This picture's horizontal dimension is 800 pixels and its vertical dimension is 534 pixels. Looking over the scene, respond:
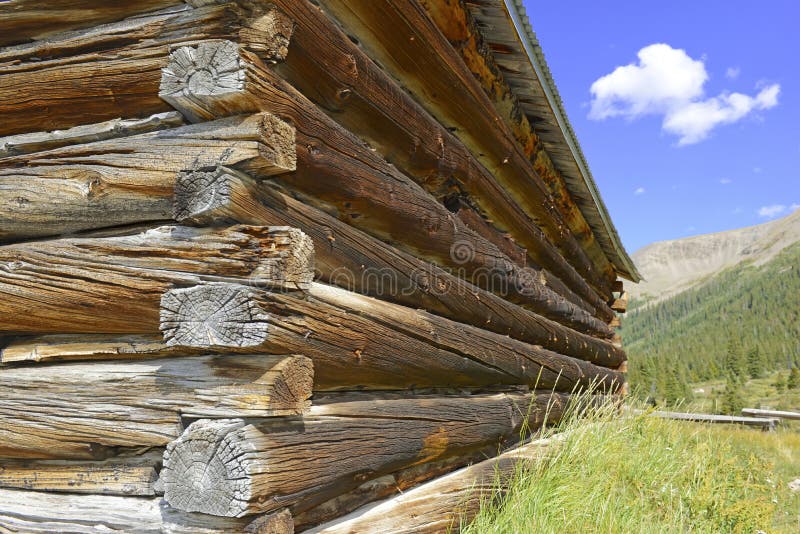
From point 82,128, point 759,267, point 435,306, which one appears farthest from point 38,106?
point 759,267

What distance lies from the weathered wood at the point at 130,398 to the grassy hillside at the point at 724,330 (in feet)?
126

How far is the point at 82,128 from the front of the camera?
1917 millimetres

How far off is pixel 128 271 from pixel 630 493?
323cm

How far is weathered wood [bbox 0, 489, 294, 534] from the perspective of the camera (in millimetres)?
1472

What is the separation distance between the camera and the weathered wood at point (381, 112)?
1.86 m

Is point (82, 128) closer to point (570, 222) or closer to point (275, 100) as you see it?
point (275, 100)

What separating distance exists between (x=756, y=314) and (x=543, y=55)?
145184mm

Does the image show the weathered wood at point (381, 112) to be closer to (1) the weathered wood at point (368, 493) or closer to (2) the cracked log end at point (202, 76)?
(2) the cracked log end at point (202, 76)

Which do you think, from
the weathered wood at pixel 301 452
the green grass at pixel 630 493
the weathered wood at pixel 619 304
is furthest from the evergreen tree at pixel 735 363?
the weathered wood at pixel 301 452

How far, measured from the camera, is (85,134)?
1.88 m

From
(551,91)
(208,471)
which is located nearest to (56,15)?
(208,471)

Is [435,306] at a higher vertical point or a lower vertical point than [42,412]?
higher

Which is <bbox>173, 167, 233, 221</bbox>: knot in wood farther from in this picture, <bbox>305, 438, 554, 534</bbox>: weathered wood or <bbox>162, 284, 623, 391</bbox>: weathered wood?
<bbox>305, 438, 554, 534</bbox>: weathered wood

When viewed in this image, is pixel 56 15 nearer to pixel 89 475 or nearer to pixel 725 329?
pixel 89 475
